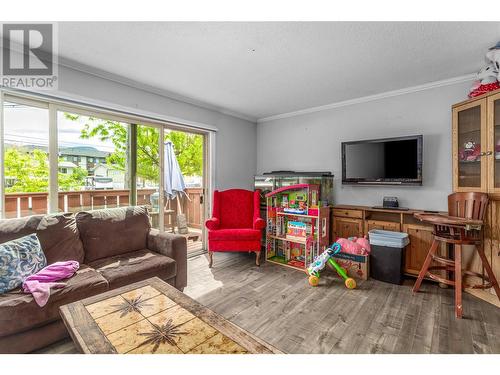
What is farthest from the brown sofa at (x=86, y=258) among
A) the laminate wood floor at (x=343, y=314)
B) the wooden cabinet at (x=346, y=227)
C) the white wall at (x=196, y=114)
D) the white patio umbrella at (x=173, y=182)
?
the wooden cabinet at (x=346, y=227)

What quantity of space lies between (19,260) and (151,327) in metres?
1.32

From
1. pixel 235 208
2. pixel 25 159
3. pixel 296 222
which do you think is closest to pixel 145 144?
pixel 25 159

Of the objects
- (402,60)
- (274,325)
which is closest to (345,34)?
(402,60)

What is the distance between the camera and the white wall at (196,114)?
8.36ft

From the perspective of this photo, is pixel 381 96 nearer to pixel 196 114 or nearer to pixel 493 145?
pixel 493 145

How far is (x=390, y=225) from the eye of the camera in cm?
303

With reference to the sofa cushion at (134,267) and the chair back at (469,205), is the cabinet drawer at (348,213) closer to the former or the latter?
the chair back at (469,205)

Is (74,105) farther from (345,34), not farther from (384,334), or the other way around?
(384,334)

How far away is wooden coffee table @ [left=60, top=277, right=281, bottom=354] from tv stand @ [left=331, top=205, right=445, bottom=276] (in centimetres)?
254

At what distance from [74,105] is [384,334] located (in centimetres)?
354

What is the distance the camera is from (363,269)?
289 centimetres

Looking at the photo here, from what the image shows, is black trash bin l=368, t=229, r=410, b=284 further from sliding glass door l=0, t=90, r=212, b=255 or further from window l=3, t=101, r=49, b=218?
window l=3, t=101, r=49, b=218

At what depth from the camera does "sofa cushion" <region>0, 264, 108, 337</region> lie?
4.90 ft

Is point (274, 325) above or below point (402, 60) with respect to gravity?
below
